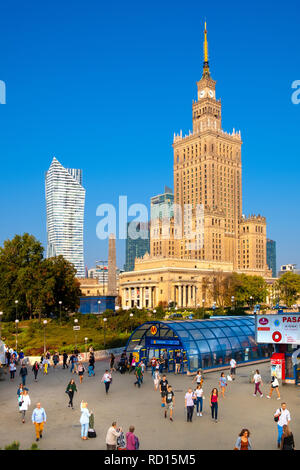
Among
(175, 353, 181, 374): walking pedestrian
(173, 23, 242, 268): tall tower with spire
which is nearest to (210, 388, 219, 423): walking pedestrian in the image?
(175, 353, 181, 374): walking pedestrian

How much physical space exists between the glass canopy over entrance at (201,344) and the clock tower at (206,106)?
15251cm

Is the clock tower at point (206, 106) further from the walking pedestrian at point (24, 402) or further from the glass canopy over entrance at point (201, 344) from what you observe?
the walking pedestrian at point (24, 402)

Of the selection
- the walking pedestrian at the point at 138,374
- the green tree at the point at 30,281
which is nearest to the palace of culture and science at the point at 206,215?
the green tree at the point at 30,281

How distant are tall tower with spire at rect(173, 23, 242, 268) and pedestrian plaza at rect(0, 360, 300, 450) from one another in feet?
460

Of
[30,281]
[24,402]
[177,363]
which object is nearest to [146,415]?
[24,402]

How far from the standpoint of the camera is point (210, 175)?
176375 millimetres

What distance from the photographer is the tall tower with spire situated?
172 meters

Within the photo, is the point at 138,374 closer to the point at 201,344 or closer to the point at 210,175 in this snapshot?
the point at 201,344

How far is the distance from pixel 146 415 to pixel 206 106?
17681cm

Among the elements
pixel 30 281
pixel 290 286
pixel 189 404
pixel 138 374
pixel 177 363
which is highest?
pixel 30 281

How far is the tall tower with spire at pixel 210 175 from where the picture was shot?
563 ft

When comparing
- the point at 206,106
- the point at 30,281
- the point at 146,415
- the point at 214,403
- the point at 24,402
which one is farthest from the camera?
the point at 206,106

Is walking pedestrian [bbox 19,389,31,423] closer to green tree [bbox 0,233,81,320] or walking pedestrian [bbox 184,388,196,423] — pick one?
walking pedestrian [bbox 184,388,196,423]
